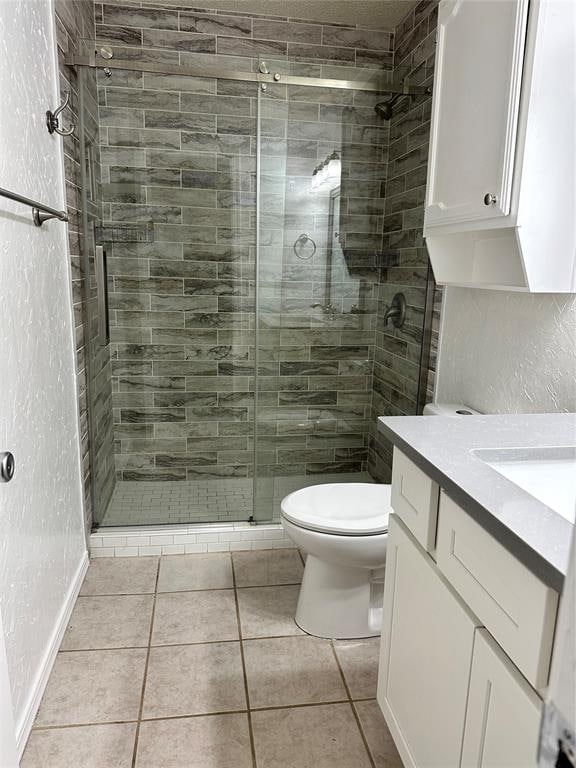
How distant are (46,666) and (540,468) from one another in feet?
5.12

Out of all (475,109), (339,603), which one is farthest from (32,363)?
(475,109)

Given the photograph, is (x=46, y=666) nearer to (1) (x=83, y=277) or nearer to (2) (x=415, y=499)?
(2) (x=415, y=499)

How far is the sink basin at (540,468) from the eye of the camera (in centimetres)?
112

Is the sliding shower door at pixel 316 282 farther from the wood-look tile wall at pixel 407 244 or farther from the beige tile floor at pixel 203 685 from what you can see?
the beige tile floor at pixel 203 685

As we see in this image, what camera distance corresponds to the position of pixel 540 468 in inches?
45.4

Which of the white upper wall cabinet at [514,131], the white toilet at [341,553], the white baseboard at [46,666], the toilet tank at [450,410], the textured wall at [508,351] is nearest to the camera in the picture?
the white upper wall cabinet at [514,131]

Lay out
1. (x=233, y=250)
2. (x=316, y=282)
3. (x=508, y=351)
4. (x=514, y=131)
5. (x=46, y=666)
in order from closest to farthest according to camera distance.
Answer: (x=514, y=131), (x=46, y=666), (x=508, y=351), (x=316, y=282), (x=233, y=250)

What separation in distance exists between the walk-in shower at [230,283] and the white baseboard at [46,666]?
1.50 feet

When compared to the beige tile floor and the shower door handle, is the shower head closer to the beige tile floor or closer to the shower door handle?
the shower door handle

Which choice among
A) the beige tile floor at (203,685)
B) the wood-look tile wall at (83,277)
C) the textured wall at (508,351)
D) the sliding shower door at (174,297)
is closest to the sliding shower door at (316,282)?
the sliding shower door at (174,297)

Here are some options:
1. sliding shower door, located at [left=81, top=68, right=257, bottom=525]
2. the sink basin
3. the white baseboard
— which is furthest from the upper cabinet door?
the white baseboard

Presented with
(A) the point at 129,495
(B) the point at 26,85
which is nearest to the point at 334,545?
(A) the point at 129,495

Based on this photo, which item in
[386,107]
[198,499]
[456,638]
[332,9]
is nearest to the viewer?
[456,638]

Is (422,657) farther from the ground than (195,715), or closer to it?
farther from the ground
